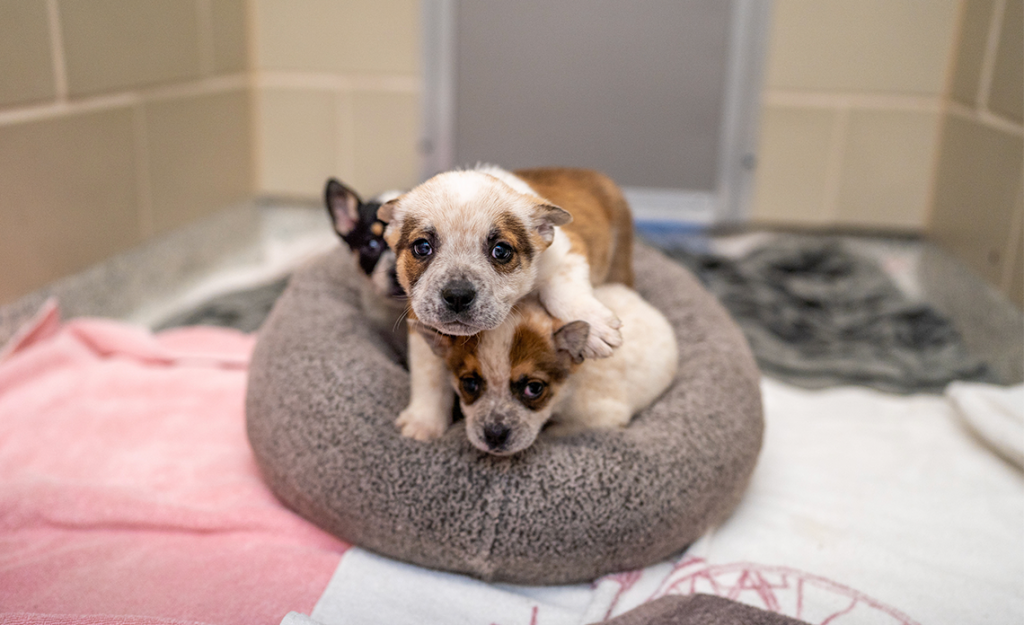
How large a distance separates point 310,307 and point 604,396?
86 centimetres

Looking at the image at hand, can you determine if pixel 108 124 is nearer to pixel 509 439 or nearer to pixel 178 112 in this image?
pixel 178 112

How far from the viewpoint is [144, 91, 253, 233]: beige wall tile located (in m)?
3.38

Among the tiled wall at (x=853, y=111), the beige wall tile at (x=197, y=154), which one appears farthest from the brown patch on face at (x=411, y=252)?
the tiled wall at (x=853, y=111)

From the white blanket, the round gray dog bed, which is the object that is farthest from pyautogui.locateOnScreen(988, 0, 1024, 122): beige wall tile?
the round gray dog bed

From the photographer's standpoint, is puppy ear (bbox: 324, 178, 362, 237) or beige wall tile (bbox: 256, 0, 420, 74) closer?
puppy ear (bbox: 324, 178, 362, 237)

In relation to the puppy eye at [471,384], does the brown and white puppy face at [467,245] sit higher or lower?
higher

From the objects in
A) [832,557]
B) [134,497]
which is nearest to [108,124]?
[134,497]

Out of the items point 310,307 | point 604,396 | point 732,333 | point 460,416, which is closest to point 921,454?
point 732,333

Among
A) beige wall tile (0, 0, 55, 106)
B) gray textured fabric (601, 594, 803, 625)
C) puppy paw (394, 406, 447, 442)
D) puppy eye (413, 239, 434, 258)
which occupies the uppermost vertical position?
beige wall tile (0, 0, 55, 106)

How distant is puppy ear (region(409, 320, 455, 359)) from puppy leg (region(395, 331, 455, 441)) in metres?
0.05

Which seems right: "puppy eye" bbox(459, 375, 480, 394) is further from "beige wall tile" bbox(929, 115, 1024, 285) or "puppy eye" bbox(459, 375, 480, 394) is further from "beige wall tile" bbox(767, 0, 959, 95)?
"beige wall tile" bbox(767, 0, 959, 95)

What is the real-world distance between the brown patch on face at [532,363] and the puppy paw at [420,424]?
9.4 inches

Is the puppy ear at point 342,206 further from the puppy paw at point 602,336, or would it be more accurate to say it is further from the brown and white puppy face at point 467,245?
the puppy paw at point 602,336

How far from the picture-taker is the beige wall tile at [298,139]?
4160 mm
